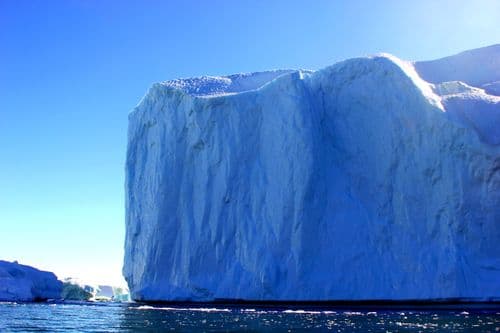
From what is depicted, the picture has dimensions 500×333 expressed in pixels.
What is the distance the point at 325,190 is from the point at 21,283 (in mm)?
19108

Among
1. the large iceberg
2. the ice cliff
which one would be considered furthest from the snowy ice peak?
the ice cliff

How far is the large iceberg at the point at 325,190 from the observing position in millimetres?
20844

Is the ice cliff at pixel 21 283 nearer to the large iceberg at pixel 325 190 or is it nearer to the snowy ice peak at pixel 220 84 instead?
the large iceberg at pixel 325 190

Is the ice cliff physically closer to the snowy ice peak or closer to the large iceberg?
the large iceberg

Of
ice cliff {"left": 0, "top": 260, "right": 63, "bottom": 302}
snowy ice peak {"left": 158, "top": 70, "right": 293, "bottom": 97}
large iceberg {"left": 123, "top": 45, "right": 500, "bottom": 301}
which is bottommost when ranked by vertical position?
ice cliff {"left": 0, "top": 260, "right": 63, "bottom": 302}

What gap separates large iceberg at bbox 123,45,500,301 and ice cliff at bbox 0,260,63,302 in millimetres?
8487

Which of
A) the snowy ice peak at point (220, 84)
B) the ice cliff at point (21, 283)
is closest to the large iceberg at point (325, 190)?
the snowy ice peak at point (220, 84)

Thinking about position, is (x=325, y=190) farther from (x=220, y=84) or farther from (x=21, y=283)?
(x=21, y=283)

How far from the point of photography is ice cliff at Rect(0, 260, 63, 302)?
32562 mm

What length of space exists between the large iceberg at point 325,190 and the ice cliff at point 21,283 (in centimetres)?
849

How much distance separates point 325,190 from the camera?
23297mm

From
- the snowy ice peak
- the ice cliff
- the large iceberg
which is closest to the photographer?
the large iceberg

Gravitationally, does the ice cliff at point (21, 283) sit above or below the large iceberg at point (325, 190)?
below

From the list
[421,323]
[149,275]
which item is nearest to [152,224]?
[149,275]
